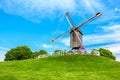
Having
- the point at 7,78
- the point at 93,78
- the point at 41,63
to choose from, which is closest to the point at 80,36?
the point at 41,63

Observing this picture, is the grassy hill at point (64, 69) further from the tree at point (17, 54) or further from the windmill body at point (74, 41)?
the tree at point (17, 54)

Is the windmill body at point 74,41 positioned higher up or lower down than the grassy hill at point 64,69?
higher up

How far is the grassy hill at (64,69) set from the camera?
182 ft

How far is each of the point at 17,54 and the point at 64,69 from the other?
161 feet

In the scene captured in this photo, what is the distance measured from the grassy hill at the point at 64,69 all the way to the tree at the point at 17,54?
3595 centimetres

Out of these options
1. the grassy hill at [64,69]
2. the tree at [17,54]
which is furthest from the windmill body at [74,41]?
the tree at [17,54]

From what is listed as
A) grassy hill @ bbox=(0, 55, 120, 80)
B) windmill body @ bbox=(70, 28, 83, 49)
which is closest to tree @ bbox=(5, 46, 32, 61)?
windmill body @ bbox=(70, 28, 83, 49)

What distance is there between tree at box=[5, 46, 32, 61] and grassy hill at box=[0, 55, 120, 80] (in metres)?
35.9

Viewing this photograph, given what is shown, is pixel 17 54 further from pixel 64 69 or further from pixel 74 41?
pixel 64 69

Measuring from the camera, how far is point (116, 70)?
64875 mm

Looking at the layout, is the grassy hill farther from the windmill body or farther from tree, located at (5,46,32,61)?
tree, located at (5,46,32,61)

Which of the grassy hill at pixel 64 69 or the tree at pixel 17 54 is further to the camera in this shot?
the tree at pixel 17 54

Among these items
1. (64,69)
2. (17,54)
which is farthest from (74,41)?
(17,54)

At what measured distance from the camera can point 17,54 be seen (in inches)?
4360
